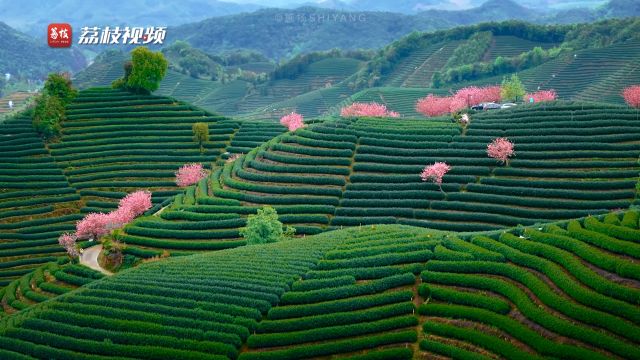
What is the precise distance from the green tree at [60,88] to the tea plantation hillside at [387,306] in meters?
66.9

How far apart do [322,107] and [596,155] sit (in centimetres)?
12161

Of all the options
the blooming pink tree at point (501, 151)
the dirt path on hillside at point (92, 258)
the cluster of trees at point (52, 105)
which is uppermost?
the cluster of trees at point (52, 105)

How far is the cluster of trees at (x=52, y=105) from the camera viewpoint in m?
106

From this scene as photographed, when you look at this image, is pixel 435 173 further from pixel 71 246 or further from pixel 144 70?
pixel 144 70

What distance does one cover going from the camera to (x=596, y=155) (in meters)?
77.6

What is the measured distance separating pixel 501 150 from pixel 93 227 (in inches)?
1701

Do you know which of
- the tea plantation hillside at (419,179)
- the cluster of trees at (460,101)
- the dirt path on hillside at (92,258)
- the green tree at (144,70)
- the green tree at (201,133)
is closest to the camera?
the dirt path on hillside at (92,258)

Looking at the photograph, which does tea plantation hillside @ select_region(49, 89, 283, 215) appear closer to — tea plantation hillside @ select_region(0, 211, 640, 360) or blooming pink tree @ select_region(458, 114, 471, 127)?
blooming pink tree @ select_region(458, 114, 471, 127)

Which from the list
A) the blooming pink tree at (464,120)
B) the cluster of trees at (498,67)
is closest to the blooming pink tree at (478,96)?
the blooming pink tree at (464,120)

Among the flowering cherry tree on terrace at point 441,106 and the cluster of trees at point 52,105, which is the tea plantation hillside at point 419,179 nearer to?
the flowering cherry tree on terrace at point 441,106

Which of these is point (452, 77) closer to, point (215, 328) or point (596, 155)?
point (596, 155)

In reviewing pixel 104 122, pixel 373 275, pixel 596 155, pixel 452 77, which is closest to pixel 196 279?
pixel 373 275

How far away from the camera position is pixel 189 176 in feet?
303

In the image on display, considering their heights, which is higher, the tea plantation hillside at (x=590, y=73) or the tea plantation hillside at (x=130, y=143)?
the tea plantation hillside at (x=590, y=73)
